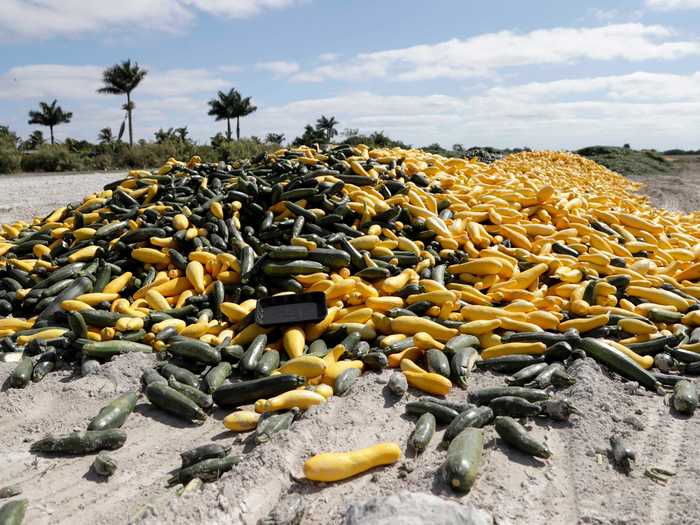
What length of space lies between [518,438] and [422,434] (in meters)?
0.58

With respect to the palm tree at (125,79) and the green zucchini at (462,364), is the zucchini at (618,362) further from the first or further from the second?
the palm tree at (125,79)

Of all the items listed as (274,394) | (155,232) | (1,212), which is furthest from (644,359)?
(1,212)

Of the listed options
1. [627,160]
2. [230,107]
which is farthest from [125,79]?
[627,160]

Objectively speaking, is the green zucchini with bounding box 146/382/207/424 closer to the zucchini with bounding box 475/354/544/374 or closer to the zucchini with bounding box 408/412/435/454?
the zucchini with bounding box 408/412/435/454

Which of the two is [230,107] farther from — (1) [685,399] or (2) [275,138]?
(1) [685,399]

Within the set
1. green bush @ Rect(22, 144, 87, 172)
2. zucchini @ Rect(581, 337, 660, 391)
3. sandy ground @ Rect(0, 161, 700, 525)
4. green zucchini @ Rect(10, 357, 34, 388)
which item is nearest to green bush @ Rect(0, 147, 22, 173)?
green bush @ Rect(22, 144, 87, 172)

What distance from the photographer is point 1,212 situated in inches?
502

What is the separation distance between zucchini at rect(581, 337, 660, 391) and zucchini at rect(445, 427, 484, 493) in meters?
1.72

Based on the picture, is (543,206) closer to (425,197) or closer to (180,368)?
(425,197)

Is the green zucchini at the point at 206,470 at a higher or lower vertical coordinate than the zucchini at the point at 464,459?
lower

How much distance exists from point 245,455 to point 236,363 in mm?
1486

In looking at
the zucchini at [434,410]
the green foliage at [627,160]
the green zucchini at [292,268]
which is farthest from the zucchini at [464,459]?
the green foliage at [627,160]

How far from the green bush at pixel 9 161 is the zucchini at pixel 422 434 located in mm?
35257

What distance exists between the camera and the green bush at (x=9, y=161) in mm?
31817
